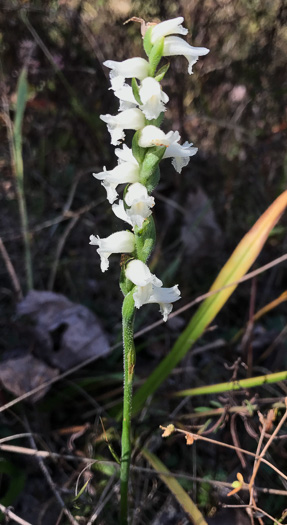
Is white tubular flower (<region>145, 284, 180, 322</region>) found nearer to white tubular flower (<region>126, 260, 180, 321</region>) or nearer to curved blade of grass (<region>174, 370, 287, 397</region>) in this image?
white tubular flower (<region>126, 260, 180, 321</region>)

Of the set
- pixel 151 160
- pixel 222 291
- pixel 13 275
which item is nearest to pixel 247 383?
pixel 222 291

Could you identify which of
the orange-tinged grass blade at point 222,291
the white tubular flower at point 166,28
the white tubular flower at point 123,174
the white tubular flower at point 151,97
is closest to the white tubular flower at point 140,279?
the white tubular flower at point 123,174

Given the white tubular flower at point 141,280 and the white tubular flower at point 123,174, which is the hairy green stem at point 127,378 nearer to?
the white tubular flower at point 141,280

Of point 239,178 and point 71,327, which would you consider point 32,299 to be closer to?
point 71,327

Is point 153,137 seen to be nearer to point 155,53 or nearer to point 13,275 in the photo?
point 155,53

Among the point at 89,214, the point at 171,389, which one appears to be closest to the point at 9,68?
the point at 89,214
